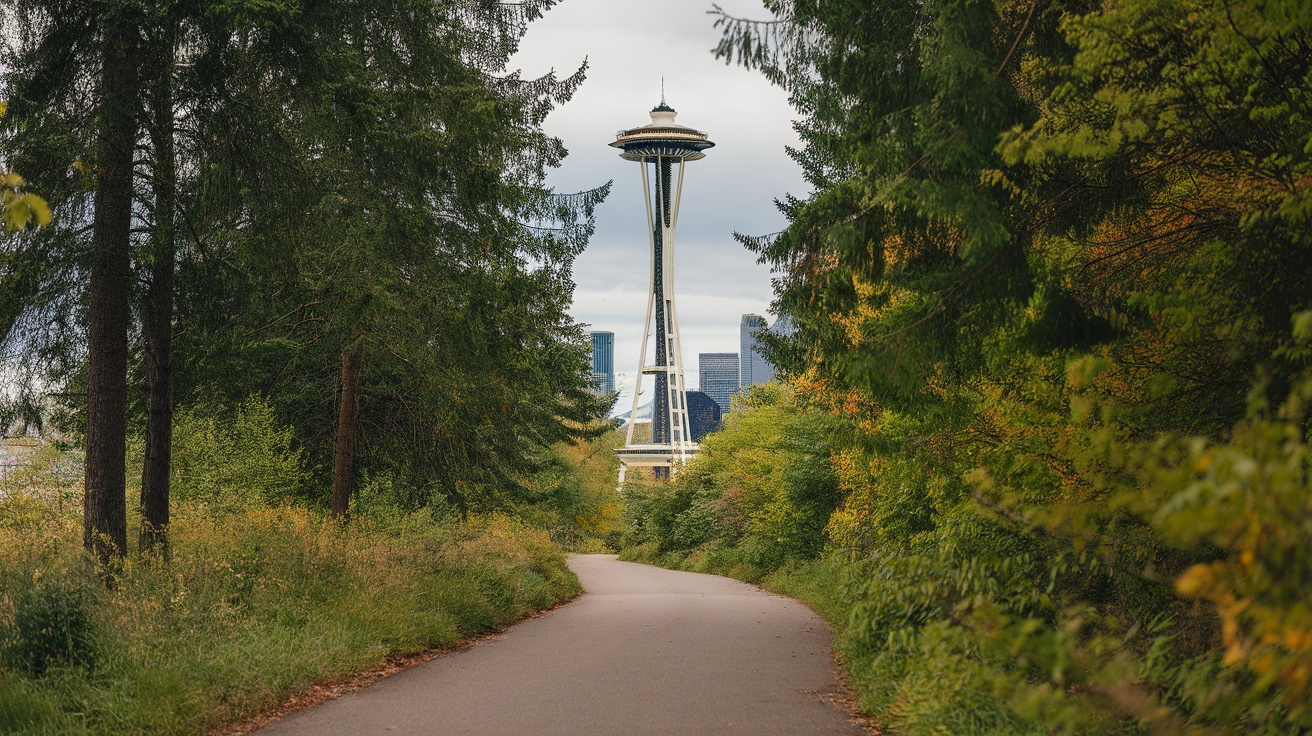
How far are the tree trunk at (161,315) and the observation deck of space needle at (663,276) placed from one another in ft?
224

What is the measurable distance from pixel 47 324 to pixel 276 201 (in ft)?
8.42

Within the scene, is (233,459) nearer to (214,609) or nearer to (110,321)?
(110,321)

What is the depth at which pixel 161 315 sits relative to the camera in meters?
A: 10.8

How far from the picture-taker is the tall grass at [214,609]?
6.55 m

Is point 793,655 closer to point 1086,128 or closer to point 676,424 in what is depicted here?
point 1086,128

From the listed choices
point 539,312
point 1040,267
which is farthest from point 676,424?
point 1040,267

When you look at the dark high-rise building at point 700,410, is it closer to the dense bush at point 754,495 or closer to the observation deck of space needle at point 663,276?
the observation deck of space needle at point 663,276

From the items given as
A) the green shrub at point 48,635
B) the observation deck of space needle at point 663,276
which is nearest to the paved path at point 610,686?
the green shrub at point 48,635

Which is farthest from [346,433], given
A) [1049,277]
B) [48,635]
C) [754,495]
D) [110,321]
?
[754,495]

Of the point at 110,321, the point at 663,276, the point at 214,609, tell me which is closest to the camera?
the point at 214,609

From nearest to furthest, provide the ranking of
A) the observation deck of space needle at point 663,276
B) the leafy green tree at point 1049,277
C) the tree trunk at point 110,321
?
the leafy green tree at point 1049,277 → the tree trunk at point 110,321 → the observation deck of space needle at point 663,276

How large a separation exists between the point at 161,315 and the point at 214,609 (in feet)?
12.1

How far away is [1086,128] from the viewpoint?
6137 millimetres

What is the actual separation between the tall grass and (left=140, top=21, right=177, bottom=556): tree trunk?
41cm
